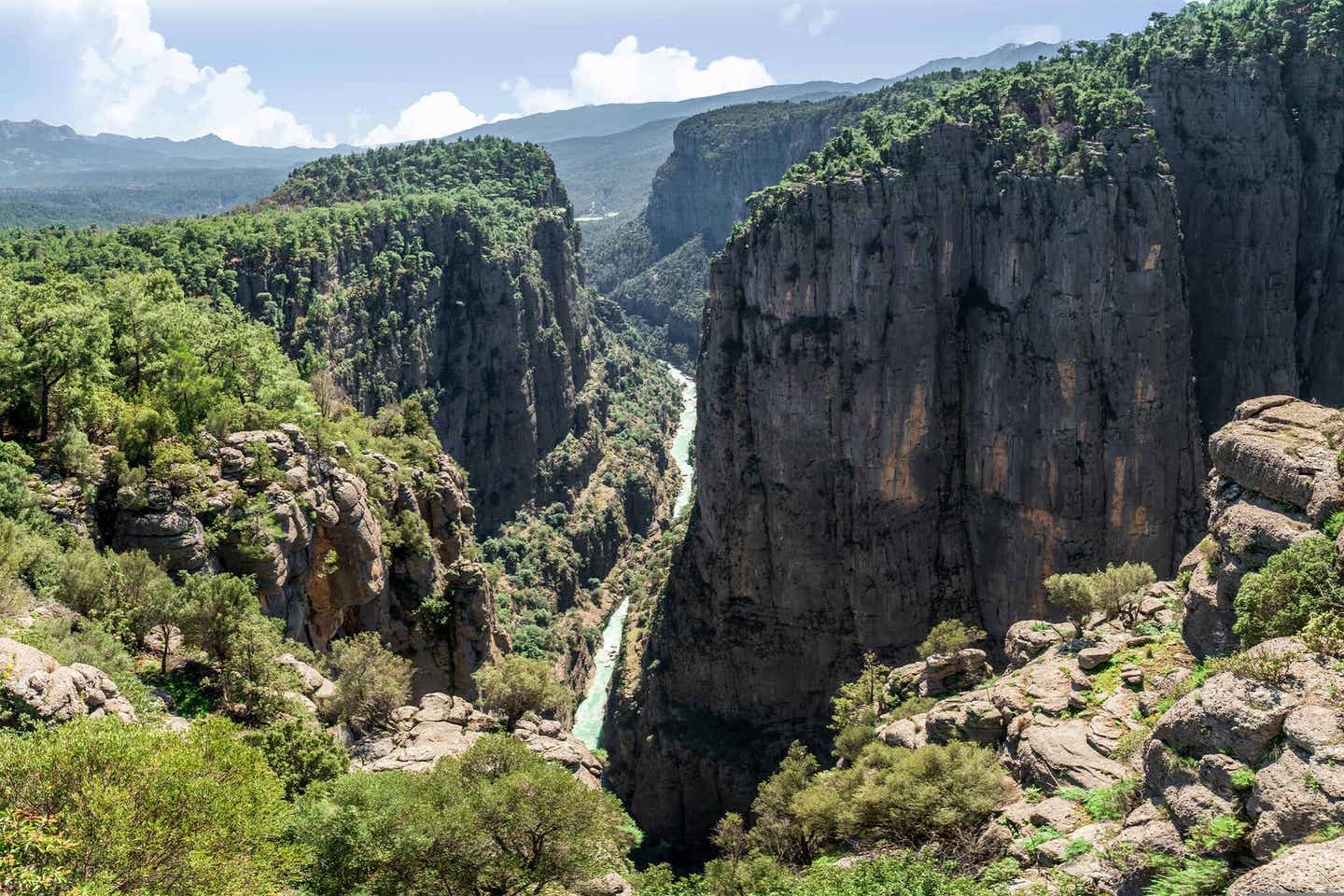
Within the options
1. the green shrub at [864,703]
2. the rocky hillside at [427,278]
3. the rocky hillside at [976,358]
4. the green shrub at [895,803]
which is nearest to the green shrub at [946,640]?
the green shrub at [864,703]

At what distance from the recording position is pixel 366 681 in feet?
110

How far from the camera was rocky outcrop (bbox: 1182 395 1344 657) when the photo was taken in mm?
24656

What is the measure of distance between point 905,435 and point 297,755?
164 feet

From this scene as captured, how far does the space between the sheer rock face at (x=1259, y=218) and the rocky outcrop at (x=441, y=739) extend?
178ft

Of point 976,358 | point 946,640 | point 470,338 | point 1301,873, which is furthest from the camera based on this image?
point 470,338

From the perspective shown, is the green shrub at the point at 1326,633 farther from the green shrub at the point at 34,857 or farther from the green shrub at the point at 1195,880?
the green shrub at the point at 34,857

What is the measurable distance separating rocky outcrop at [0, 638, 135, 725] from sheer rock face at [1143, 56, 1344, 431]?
69220 millimetres

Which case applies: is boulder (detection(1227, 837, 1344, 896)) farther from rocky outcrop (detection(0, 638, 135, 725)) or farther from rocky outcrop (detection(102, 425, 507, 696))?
rocky outcrop (detection(102, 425, 507, 696))

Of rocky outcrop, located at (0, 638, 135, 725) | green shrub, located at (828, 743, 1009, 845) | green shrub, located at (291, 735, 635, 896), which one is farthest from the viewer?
green shrub, located at (828, 743, 1009, 845)

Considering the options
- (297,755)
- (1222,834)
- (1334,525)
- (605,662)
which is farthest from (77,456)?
(605,662)

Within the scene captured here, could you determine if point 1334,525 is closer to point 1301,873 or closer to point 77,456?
point 1301,873

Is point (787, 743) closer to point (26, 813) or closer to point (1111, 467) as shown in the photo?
point (1111, 467)

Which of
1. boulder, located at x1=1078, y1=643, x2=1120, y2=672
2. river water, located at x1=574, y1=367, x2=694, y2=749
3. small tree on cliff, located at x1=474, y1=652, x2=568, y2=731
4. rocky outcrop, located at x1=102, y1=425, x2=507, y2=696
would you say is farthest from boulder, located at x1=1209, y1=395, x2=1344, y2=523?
river water, located at x1=574, y1=367, x2=694, y2=749

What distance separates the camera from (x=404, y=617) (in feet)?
156
